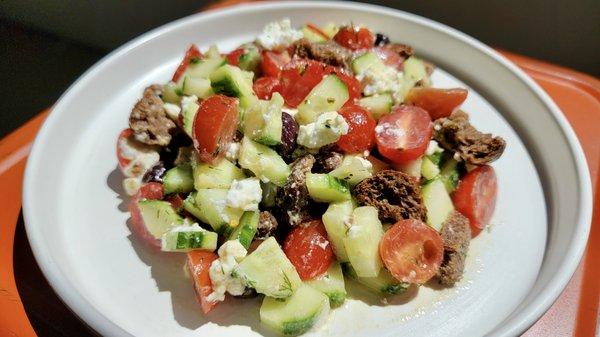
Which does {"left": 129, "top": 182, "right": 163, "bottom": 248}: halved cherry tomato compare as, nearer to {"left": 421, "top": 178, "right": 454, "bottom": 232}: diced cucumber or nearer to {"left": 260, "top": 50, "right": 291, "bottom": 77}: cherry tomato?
{"left": 260, "top": 50, "right": 291, "bottom": 77}: cherry tomato

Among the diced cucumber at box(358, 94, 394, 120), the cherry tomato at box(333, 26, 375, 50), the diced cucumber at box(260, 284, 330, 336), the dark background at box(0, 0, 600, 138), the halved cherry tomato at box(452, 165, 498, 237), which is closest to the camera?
the diced cucumber at box(260, 284, 330, 336)

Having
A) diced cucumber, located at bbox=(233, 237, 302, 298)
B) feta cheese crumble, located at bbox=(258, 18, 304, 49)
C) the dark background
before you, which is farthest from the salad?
the dark background

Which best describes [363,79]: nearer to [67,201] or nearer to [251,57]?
[251,57]

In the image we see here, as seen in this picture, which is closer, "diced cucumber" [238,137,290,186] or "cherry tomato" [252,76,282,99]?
"diced cucumber" [238,137,290,186]

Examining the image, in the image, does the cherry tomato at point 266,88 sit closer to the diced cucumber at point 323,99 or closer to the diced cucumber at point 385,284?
the diced cucumber at point 323,99

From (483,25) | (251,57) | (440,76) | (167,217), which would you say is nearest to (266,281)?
(167,217)

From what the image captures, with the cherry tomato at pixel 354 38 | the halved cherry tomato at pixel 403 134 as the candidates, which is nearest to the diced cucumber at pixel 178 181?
the halved cherry tomato at pixel 403 134
